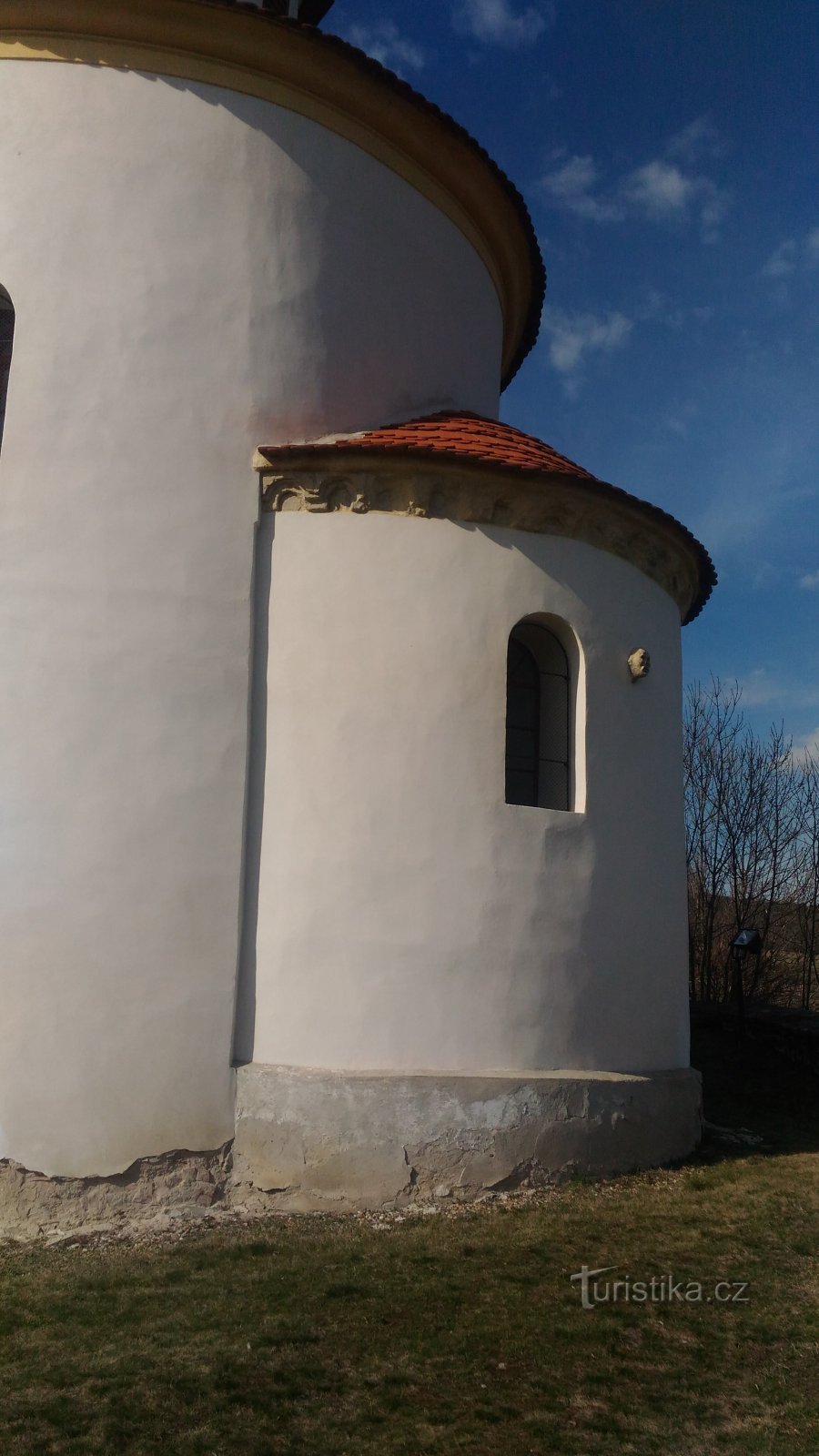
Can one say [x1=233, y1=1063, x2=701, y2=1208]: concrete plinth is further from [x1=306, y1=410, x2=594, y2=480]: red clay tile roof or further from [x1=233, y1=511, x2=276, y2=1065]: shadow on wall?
[x1=306, y1=410, x2=594, y2=480]: red clay tile roof

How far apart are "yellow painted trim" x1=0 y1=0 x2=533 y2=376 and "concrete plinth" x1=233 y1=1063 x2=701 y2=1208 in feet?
24.7

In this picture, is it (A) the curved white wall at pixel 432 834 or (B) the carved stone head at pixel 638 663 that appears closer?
(A) the curved white wall at pixel 432 834

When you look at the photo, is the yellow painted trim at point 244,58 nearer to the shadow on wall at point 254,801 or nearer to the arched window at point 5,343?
the arched window at point 5,343

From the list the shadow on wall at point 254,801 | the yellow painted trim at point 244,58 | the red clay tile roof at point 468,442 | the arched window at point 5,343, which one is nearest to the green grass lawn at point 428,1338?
the shadow on wall at point 254,801

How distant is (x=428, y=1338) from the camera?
18.1 ft

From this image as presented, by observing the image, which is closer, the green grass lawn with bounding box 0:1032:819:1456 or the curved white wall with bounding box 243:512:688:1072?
the green grass lawn with bounding box 0:1032:819:1456

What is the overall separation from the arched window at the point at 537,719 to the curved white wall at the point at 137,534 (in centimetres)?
212

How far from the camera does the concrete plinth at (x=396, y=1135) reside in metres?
7.45

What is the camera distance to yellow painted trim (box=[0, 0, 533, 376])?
8586 mm

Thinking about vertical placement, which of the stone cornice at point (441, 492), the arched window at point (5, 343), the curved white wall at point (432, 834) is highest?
the arched window at point (5, 343)

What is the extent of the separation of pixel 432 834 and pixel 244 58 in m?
6.20

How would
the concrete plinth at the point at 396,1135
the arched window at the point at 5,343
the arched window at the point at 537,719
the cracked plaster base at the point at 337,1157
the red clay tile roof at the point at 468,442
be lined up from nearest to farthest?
1. the cracked plaster base at the point at 337,1157
2. the concrete plinth at the point at 396,1135
3. the red clay tile roof at the point at 468,442
4. the arched window at the point at 537,719
5. the arched window at the point at 5,343

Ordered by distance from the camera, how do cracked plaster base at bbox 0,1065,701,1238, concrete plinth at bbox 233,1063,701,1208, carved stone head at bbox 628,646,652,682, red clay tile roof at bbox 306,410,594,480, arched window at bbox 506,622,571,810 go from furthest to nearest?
carved stone head at bbox 628,646,652,682 → arched window at bbox 506,622,571,810 → red clay tile roof at bbox 306,410,594,480 → concrete plinth at bbox 233,1063,701,1208 → cracked plaster base at bbox 0,1065,701,1238

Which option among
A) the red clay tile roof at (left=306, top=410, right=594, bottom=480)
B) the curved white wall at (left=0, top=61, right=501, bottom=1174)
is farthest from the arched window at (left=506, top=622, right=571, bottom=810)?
the curved white wall at (left=0, top=61, right=501, bottom=1174)
